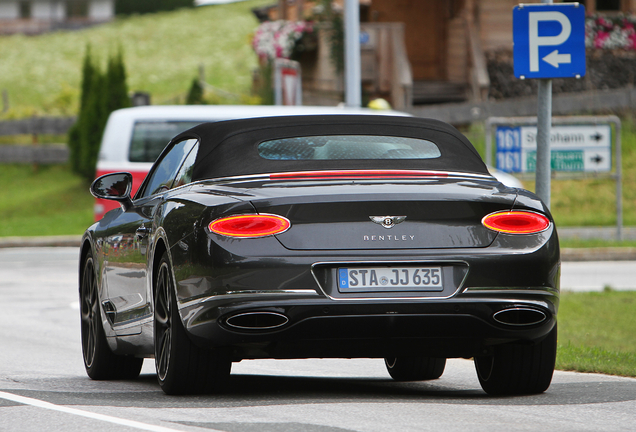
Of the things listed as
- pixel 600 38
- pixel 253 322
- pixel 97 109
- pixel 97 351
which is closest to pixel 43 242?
pixel 97 109

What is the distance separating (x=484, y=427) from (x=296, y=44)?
87.7 feet

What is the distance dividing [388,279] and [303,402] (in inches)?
32.7

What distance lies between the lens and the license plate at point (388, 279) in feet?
19.6

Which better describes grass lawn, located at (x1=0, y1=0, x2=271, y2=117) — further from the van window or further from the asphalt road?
the asphalt road

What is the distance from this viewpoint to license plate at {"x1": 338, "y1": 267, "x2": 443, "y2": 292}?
235 inches

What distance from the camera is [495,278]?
605 cm

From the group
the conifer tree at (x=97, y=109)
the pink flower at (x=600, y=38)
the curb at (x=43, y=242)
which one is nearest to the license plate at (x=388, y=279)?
the curb at (x=43, y=242)

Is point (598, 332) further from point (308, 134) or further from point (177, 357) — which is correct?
point (177, 357)

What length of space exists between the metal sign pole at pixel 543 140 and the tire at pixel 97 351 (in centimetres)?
317

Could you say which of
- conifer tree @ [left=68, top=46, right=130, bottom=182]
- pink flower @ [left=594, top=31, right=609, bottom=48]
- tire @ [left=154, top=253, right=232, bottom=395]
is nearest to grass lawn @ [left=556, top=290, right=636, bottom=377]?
tire @ [left=154, top=253, right=232, bottom=395]

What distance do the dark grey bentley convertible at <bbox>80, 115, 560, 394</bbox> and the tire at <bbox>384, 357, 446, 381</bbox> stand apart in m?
0.98

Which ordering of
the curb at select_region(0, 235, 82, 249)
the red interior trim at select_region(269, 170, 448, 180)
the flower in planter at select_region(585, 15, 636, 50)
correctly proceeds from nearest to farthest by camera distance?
1. the red interior trim at select_region(269, 170, 448, 180)
2. the curb at select_region(0, 235, 82, 249)
3. the flower in planter at select_region(585, 15, 636, 50)

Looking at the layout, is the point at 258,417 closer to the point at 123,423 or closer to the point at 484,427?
the point at 123,423

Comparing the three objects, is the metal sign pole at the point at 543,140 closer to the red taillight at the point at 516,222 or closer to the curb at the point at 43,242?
the red taillight at the point at 516,222
